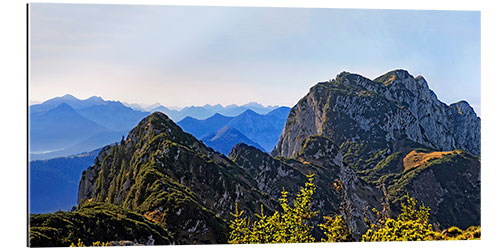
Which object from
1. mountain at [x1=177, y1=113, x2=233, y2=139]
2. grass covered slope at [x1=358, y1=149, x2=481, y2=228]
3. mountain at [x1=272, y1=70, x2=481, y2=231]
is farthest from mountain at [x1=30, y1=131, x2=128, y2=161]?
mountain at [x1=272, y1=70, x2=481, y2=231]

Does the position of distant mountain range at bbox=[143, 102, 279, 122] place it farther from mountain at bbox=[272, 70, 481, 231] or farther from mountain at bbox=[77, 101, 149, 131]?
mountain at bbox=[272, 70, 481, 231]

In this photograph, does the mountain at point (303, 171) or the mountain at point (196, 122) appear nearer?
the mountain at point (303, 171)

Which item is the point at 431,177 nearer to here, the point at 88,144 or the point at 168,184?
the point at 168,184

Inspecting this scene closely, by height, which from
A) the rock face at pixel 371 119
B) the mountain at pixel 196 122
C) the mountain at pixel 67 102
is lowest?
the mountain at pixel 67 102

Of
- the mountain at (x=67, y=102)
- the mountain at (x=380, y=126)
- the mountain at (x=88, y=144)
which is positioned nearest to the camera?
the mountain at (x=67, y=102)

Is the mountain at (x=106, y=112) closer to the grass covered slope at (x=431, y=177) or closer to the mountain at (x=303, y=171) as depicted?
the mountain at (x=303, y=171)

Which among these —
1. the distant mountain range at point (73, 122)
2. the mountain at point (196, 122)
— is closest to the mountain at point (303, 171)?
the mountain at point (196, 122)

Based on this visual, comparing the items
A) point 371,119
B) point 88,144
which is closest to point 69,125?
point 88,144
